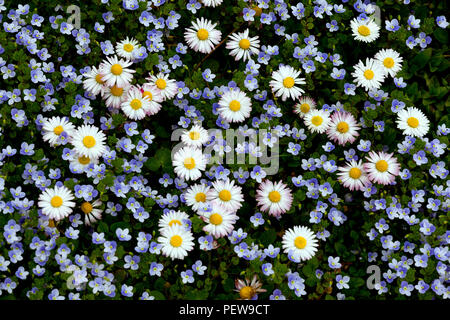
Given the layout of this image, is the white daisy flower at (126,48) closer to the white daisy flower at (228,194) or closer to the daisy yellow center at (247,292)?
the white daisy flower at (228,194)

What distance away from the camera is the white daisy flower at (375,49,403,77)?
14.5 feet

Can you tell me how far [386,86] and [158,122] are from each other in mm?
1840

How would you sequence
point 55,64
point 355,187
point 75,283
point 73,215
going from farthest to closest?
point 55,64
point 355,187
point 73,215
point 75,283

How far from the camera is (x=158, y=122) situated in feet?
14.1

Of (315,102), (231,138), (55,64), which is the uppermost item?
(55,64)

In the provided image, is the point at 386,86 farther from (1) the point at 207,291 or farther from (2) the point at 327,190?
(1) the point at 207,291

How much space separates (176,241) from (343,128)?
59.2 inches

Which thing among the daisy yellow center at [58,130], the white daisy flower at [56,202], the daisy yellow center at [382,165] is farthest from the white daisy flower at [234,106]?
the white daisy flower at [56,202]

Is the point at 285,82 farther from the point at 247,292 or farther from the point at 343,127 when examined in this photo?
the point at 247,292

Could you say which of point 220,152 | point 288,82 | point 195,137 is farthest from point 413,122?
point 195,137

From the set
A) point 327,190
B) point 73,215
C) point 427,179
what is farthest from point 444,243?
point 73,215

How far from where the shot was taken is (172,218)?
3.80 metres

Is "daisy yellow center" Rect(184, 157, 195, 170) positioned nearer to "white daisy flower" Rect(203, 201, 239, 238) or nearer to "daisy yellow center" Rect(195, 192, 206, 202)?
"daisy yellow center" Rect(195, 192, 206, 202)

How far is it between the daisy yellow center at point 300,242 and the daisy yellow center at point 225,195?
55cm
